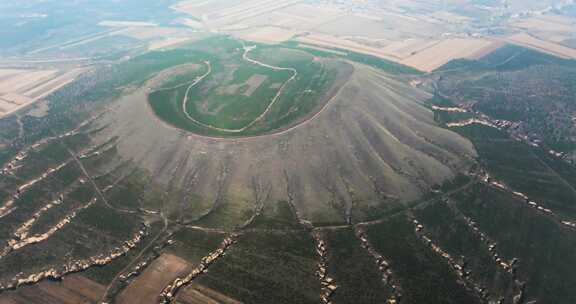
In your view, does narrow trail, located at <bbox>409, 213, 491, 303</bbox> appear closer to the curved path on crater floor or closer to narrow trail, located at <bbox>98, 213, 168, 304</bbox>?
the curved path on crater floor

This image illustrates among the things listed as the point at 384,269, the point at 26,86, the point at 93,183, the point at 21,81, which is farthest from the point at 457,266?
the point at 21,81

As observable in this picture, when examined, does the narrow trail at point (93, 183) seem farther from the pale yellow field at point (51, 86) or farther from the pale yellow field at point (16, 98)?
the pale yellow field at point (51, 86)

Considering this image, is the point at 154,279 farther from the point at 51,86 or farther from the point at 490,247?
the point at 51,86

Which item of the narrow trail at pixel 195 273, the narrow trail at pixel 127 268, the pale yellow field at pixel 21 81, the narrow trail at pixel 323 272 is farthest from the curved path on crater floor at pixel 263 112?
the pale yellow field at pixel 21 81

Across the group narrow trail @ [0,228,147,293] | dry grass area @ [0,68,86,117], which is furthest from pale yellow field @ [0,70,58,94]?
narrow trail @ [0,228,147,293]

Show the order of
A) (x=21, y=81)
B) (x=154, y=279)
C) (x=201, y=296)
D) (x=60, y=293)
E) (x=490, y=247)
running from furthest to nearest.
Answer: (x=21, y=81), (x=490, y=247), (x=154, y=279), (x=60, y=293), (x=201, y=296)

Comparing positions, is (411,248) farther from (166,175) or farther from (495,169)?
(166,175)
